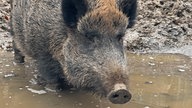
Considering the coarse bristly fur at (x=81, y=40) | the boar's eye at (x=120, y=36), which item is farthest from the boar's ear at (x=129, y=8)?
the boar's eye at (x=120, y=36)

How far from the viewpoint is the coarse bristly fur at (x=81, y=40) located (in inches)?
191

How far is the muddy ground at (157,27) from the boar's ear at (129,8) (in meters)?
2.29

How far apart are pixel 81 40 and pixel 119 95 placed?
93cm

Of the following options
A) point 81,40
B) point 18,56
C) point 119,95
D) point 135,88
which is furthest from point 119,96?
point 18,56

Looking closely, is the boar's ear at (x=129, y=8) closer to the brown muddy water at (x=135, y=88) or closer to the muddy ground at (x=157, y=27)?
the brown muddy water at (x=135, y=88)

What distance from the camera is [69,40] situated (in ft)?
17.7

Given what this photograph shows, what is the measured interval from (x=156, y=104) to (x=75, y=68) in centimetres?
101

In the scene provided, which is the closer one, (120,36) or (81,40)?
(120,36)

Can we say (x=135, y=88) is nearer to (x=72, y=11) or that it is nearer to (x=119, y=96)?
(x=72, y=11)

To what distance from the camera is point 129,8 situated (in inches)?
209

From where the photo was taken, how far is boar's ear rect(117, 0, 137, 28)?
5200mm

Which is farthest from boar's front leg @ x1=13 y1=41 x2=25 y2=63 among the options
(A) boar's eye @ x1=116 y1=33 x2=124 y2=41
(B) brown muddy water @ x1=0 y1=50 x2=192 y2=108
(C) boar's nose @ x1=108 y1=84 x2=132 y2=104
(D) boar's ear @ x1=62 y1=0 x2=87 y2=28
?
(C) boar's nose @ x1=108 y1=84 x2=132 y2=104

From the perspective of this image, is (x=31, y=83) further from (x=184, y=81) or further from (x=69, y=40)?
(x=184, y=81)

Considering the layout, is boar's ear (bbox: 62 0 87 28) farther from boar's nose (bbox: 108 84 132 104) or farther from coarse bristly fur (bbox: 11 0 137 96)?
boar's nose (bbox: 108 84 132 104)
